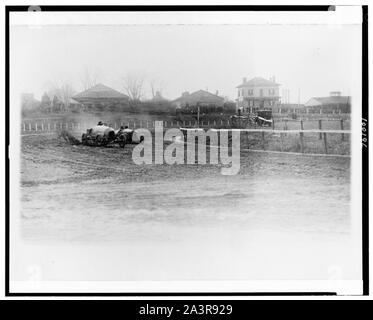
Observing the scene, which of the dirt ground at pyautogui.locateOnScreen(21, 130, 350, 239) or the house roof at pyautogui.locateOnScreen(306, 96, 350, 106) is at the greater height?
the house roof at pyautogui.locateOnScreen(306, 96, 350, 106)

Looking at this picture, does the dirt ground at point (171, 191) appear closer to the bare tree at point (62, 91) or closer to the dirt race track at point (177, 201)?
the dirt race track at point (177, 201)

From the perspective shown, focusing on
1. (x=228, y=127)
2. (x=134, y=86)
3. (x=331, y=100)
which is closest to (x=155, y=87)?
(x=134, y=86)

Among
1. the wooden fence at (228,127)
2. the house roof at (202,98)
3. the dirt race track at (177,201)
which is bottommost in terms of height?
the dirt race track at (177,201)

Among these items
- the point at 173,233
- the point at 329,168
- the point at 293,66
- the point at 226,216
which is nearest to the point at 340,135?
the point at 329,168

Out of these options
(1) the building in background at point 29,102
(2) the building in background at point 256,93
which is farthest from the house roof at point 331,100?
(1) the building in background at point 29,102

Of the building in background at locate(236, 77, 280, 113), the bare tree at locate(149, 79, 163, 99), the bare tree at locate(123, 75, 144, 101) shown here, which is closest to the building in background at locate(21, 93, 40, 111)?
the bare tree at locate(123, 75, 144, 101)

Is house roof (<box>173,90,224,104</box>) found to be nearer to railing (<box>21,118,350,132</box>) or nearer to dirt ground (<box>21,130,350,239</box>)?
railing (<box>21,118,350,132</box>)
